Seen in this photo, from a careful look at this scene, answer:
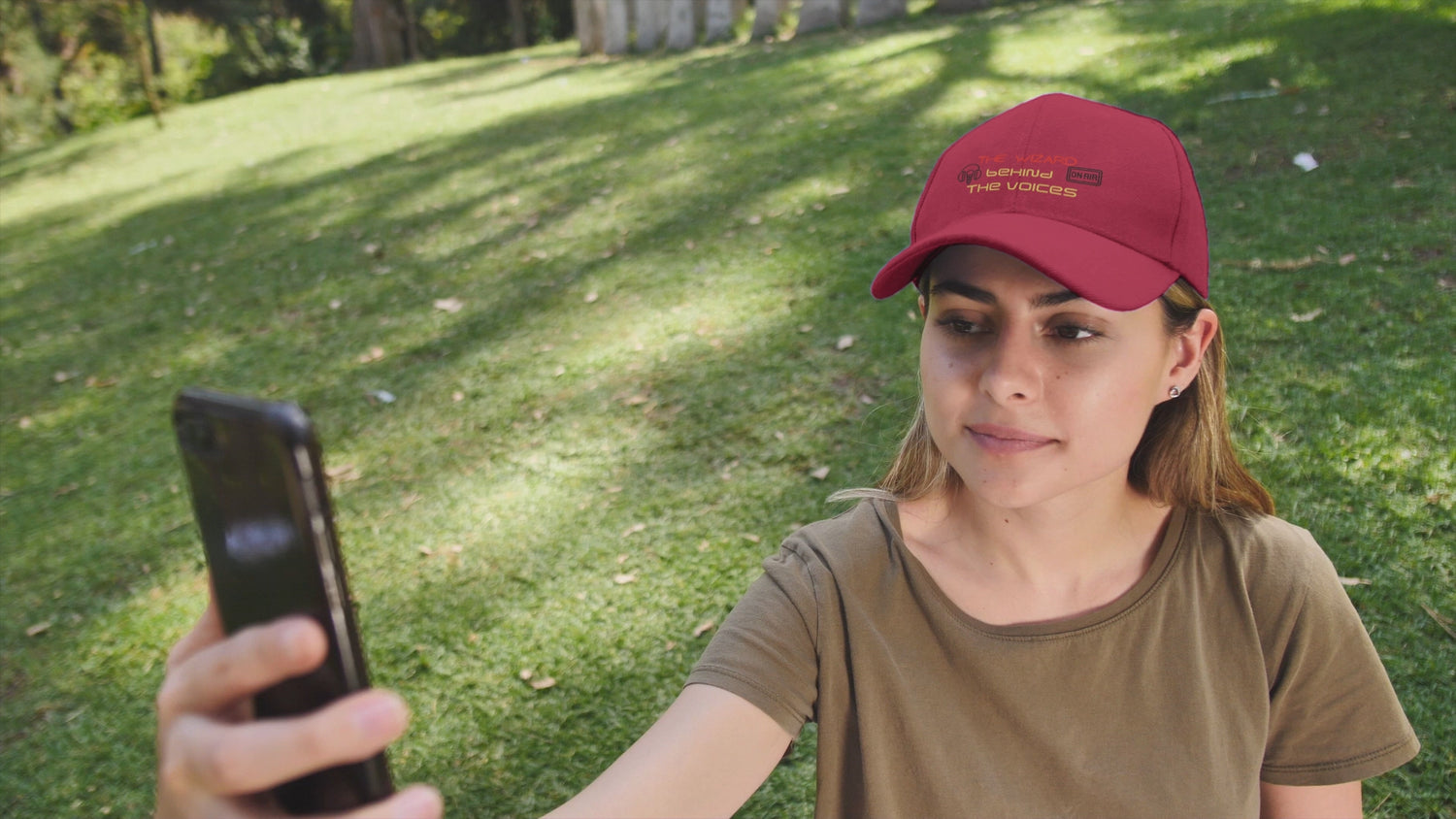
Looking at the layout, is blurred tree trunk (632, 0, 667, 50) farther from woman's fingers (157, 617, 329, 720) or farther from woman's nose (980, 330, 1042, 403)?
woman's fingers (157, 617, 329, 720)

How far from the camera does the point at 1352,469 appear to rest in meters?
3.27

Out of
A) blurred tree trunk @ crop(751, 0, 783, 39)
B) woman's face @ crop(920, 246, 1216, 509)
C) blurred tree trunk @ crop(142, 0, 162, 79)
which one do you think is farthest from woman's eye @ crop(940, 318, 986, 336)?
blurred tree trunk @ crop(142, 0, 162, 79)

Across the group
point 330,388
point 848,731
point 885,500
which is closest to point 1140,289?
point 885,500

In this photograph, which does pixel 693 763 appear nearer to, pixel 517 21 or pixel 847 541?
pixel 847 541

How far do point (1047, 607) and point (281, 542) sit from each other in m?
1.25

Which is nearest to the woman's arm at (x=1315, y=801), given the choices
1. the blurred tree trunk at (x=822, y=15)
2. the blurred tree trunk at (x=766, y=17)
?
the blurred tree trunk at (x=822, y=15)

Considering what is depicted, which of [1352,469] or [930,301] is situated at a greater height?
[930,301]

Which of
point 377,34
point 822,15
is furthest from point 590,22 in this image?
point 377,34

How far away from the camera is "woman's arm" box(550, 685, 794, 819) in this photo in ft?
4.19

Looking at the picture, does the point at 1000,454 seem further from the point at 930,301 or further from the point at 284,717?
the point at 284,717

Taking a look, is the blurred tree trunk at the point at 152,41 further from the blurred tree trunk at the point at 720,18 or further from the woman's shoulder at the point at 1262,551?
the woman's shoulder at the point at 1262,551

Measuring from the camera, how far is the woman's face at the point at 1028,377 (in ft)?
4.92

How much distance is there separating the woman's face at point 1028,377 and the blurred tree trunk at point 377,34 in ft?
69.1

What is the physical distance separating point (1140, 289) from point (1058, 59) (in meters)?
7.29
